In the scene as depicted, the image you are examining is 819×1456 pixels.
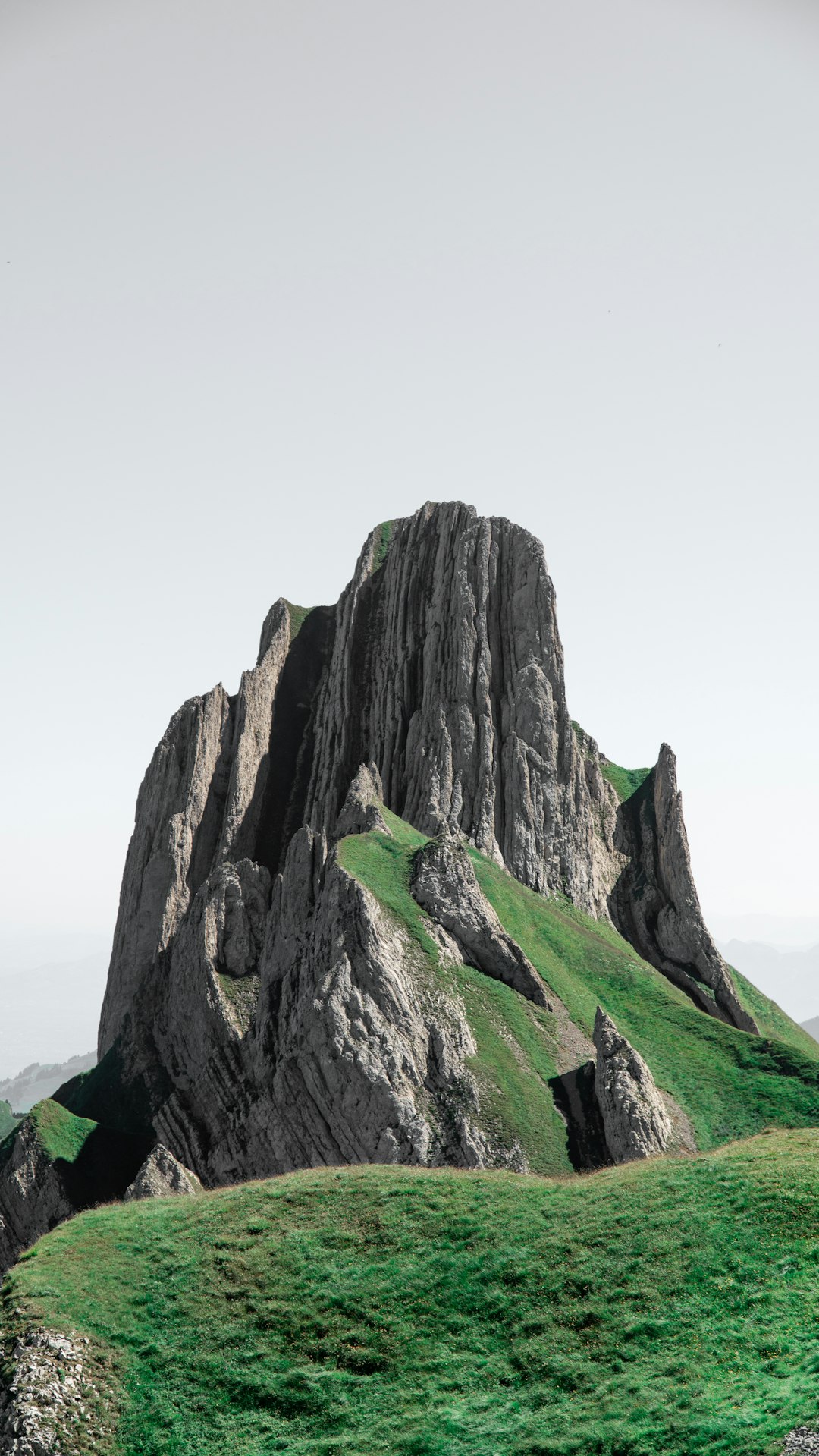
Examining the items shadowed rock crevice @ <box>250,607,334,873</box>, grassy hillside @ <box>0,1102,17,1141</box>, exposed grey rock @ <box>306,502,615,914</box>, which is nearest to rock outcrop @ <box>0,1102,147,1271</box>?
shadowed rock crevice @ <box>250,607,334,873</box>

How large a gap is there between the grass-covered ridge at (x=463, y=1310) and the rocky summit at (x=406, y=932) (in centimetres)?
1774

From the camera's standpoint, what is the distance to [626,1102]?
54688 millimetres

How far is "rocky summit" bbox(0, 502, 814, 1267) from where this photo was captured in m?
55.8

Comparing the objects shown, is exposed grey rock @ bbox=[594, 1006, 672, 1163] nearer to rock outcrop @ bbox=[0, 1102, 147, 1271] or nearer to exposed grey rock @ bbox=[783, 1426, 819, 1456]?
rock outcrop @ bbox=[0, 1102, 147, 1271]

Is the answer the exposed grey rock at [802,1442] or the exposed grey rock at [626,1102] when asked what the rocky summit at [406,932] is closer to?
the exposed grey rock at [626,1102]

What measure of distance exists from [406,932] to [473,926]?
4.90 m

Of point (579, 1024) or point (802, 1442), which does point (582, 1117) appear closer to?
point (579, 1024)

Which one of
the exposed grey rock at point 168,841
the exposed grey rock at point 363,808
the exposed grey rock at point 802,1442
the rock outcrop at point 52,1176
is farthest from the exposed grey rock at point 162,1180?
the exposed grey rock at point 802,1442

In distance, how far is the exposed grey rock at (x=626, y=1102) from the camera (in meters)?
53.8

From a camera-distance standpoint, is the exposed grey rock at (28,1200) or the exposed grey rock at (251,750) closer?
the exposed grey rock at (28,1200)

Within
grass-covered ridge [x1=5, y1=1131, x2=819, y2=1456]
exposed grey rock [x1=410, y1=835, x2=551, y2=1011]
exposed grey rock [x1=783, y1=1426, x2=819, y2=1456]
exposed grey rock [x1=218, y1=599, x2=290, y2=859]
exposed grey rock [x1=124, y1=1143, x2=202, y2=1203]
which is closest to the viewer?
exposed grey rock [x1=783, y1=1426, x2=819, y2=1456]

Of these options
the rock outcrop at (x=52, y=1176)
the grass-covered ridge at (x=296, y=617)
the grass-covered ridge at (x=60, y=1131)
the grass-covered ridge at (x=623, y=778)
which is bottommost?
the rock outcrop at (x=52, y=1176)

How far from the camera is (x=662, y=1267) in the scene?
3039 centimetres

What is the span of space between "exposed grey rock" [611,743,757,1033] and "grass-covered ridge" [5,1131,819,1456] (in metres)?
52.3
